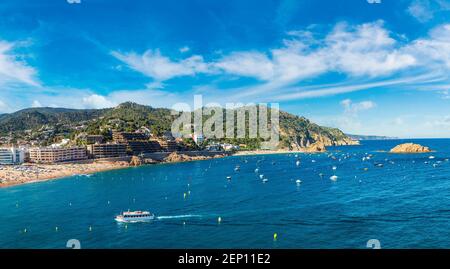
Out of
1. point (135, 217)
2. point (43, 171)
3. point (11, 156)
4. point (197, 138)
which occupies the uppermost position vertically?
point (197, 138)

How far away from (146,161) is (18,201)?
75.5 metres

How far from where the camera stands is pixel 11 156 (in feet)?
358

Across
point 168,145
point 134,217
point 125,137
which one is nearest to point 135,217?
point 134,217

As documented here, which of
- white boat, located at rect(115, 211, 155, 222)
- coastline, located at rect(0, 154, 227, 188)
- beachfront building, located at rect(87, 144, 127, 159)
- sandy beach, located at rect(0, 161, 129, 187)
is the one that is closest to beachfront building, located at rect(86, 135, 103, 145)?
beachfront building, located at rect(87, 144, 127, 159)

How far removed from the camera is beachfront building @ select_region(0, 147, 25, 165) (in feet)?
354

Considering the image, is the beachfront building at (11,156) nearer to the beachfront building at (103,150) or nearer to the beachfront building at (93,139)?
the beachfront building at (103,150)

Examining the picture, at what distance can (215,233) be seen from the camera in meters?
33.7

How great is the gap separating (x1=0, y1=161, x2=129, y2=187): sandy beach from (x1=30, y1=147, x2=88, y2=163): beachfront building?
602 cm

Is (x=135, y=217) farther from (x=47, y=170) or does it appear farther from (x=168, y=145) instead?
(x=168, y=145)

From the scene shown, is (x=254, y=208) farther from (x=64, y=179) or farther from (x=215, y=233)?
(x=64, y=179)

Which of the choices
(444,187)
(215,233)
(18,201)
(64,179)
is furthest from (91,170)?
(444,187)

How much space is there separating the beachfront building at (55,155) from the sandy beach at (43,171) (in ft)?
19.8

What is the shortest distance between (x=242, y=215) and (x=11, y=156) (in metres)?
96.9

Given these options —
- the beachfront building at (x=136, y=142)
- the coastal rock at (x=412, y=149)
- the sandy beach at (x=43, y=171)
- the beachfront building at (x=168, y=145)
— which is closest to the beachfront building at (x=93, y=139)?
the beachfront building at (x=136, y=142)
